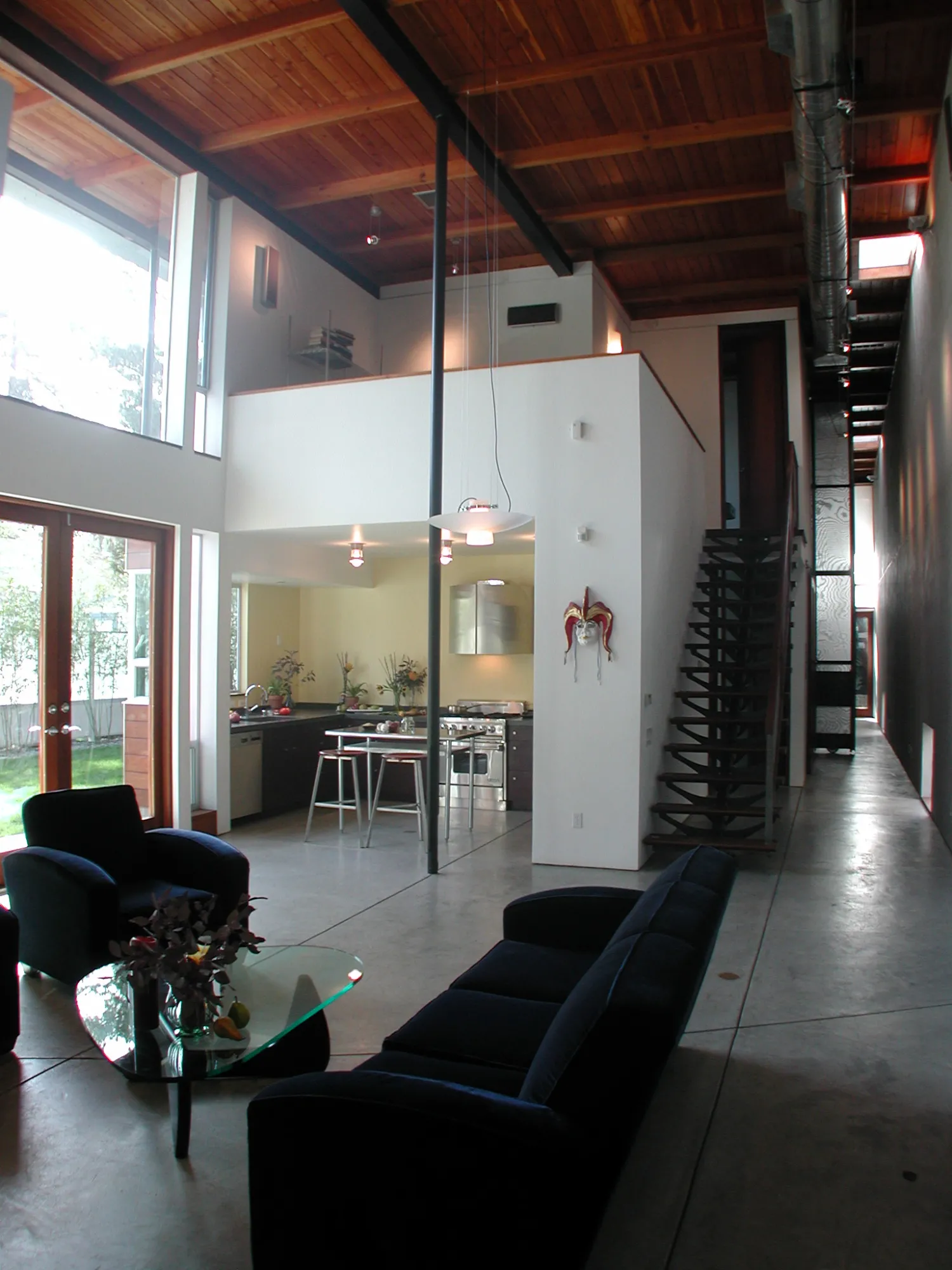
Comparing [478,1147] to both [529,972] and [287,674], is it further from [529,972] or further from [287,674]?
[287,674]

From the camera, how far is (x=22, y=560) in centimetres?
607

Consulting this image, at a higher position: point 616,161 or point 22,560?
point 616,161

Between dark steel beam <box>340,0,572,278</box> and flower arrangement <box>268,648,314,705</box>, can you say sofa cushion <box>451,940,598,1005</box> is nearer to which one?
dark steel beam <box>340,0,572,278</box>

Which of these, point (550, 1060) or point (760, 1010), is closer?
point (550, 1060)

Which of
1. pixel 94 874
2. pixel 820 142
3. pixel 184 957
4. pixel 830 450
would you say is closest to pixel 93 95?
pixel 820 142

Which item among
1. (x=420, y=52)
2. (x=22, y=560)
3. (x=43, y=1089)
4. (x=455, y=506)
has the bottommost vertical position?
(x=43, y=1089)

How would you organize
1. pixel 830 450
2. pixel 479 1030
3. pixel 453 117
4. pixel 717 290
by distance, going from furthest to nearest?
pixel 830 450 → pixel 717 290 → pixel 453 117 → pixel 479 1030

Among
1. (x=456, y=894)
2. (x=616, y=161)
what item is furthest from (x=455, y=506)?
(x=616, y=161)

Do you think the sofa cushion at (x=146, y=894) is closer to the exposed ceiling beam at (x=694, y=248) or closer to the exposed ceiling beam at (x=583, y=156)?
the exposed ceiling beam at (x=583, y=156)

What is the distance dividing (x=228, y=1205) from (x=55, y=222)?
20.3 feet

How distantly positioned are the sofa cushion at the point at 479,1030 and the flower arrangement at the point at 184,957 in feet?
1.79

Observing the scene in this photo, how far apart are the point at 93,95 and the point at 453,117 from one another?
94.6 inches

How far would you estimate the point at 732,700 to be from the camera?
7910 millimetres

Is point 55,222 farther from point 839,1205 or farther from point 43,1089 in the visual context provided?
point 839,1205
